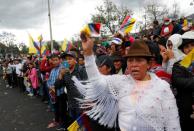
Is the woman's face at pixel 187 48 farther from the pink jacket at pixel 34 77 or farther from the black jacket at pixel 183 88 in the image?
the pink jacket at pixel 34 77

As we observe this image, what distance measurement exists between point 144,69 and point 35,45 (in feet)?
26.0

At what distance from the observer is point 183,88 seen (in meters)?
2.84

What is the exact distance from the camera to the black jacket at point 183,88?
111 inches

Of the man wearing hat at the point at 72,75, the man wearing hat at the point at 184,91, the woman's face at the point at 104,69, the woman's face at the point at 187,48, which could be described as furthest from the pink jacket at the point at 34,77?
the man wearing hat at the point at 184,91

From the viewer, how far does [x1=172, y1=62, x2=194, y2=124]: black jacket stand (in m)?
2.81

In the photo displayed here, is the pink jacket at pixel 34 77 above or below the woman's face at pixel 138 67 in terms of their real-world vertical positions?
below

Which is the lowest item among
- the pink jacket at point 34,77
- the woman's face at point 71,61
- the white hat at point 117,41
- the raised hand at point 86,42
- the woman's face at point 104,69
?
the pink jacket at point 34,77

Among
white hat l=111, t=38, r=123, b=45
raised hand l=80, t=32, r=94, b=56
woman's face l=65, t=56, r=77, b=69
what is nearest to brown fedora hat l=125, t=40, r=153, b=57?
raised hand l=80, t=32, r=94, b=56

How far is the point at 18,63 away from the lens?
15266mm

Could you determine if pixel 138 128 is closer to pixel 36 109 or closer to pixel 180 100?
pixel 180 100

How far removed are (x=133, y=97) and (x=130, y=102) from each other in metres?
0.05

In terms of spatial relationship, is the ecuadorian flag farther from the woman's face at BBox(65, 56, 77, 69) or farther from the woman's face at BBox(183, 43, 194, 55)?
the woman's face at BBox(65, 56, 77, 69)

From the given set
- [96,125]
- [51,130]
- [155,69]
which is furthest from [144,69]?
[51,130]

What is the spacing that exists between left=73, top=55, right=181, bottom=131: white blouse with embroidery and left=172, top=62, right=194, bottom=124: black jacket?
500 millimetres
